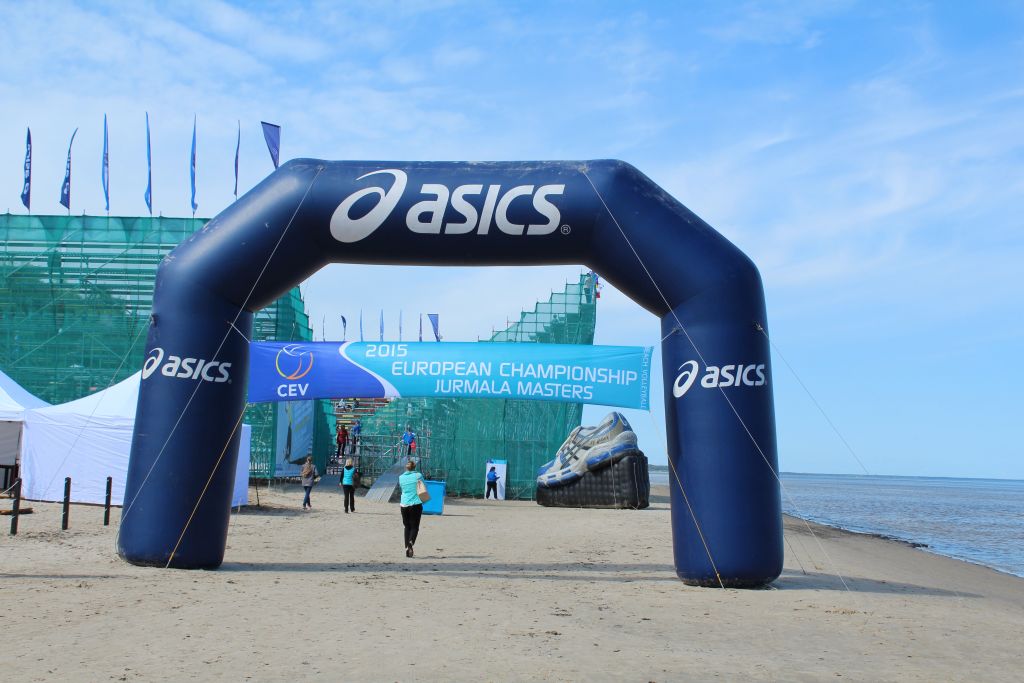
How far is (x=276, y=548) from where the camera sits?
1232 cm

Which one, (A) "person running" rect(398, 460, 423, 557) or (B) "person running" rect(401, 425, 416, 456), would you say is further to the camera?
(B) "person running" rect(401, 425, 416, 456)

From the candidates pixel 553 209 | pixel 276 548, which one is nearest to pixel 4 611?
pixel 276 548

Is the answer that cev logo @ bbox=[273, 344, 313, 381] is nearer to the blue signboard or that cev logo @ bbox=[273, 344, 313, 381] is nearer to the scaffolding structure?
the blue signboard

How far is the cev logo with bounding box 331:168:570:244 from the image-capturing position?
9555mm

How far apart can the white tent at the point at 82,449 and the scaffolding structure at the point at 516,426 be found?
970 centimetres

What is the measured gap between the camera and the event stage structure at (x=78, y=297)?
86.3ft

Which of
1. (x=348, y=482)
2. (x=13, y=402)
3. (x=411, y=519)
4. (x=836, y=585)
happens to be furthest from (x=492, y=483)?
(x=836, y=585)

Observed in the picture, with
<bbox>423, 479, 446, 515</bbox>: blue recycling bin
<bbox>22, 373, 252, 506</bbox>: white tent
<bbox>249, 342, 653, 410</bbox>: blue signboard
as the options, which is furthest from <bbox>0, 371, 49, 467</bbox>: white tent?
<bbox>423, 479, 446, 515</bbox>: blue recycling bin

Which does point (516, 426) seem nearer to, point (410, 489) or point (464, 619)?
point (410, 489)

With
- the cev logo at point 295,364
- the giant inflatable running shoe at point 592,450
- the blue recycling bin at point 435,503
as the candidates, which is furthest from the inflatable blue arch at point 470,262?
the giant inflatable running shoe at point 592,450

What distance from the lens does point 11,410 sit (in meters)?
17.2

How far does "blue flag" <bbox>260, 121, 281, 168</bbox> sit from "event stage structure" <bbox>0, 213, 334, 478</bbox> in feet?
12.6

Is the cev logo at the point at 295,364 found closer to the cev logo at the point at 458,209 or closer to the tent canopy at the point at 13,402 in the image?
the tent canopy at the point at 13,402

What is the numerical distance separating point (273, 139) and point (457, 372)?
9.02 metres
